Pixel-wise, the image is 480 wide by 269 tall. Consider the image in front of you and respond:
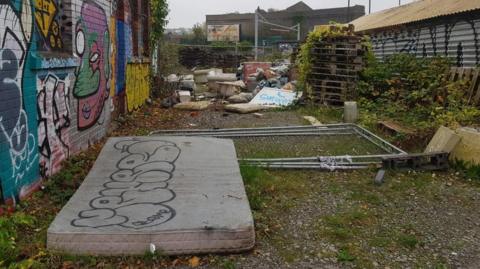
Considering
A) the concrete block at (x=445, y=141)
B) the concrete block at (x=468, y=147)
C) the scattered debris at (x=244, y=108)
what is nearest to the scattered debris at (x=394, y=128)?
the concrete block at (x=445, y=141)

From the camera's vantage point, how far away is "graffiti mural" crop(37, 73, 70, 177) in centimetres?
497

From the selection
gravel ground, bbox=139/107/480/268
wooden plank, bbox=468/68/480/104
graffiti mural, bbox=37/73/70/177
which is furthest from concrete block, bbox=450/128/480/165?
graffiti mural, bbox=37/73/70/177

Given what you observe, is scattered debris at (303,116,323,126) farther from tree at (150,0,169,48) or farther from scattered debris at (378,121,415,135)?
tree at (150,0,169,48)

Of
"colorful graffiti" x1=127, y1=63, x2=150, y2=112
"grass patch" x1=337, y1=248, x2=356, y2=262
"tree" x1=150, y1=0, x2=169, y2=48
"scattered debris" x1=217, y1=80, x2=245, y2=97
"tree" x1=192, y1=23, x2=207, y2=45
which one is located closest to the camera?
"grass patch" x1=337, y1=248, x2=356, y2=262

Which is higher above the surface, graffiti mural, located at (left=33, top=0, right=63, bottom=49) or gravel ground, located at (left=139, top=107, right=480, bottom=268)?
graffiti mural, located at (left=33, top=0, right=63, bottom=49)

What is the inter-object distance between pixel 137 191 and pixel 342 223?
6.81 ft

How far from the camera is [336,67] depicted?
40.2ft

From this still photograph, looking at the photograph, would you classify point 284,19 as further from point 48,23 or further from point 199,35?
point 48,23

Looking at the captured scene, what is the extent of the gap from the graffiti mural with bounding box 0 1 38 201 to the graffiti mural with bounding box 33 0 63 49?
372 mm

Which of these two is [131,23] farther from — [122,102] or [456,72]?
[456,72]

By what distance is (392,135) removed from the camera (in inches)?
330

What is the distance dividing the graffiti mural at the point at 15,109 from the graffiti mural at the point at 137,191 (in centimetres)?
83

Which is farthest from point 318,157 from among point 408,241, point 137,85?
point 137,85

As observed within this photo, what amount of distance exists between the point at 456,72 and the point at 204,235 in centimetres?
894
